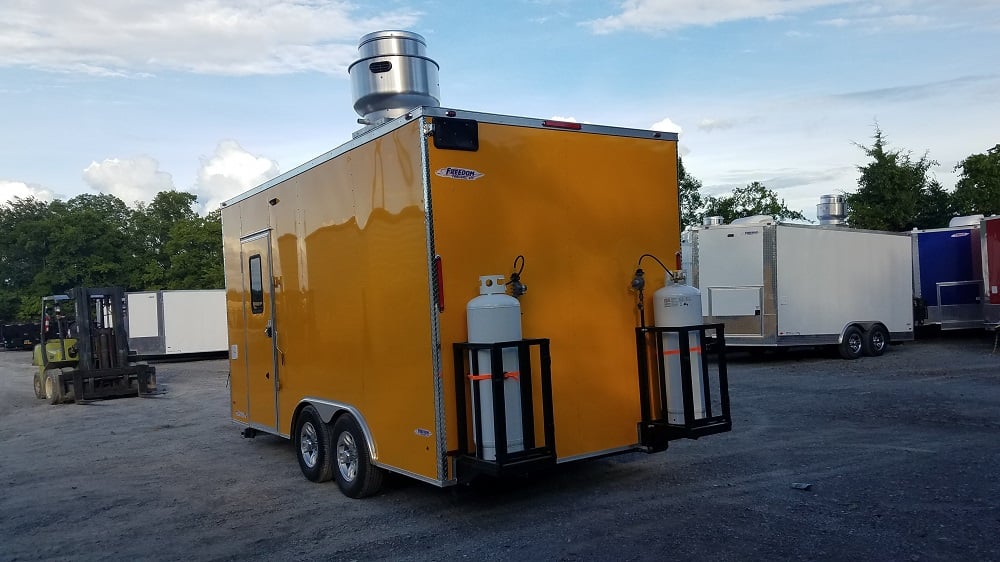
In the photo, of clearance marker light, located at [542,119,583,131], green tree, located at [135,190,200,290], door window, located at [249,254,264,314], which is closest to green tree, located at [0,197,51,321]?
green tree, located at [135,190,200,290]

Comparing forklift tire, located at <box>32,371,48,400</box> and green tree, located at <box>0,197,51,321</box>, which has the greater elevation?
green tree, located at <box>0,197,51,321</box>

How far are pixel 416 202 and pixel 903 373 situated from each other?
37.8ft

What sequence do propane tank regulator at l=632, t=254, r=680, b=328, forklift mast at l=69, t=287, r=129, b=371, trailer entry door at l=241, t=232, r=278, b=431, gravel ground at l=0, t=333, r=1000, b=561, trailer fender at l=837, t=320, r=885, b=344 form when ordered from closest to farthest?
1. gravel ground at l=0, t=333, r=1000, b=561
2. propane tank regulator at l=632, t=254, r=680, b=328
3. trailer entry door at l=241, t=232, r=278, b=431
4. forklift mast at l=69, t=287, r=129, b=371
5. trailer fender at l=837, t=320, r=885, b=344

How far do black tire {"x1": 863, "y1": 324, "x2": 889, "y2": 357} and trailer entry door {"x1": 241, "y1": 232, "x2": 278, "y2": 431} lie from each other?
13.3 metres

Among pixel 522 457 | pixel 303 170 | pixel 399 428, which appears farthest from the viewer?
pixel 303 170

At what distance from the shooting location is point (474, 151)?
5.58m

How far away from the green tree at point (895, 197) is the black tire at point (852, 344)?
11952mm

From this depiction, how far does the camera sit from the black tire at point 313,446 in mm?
7012

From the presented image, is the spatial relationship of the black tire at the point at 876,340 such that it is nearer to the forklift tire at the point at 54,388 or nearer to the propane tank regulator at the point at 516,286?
the propane tank regulator at the point at 516,286

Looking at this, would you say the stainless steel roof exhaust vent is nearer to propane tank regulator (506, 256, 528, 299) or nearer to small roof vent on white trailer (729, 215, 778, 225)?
propane tank regulator (506, 256, 528, 299)

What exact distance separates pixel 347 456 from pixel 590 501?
2.13 m

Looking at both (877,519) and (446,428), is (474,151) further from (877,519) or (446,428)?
(877,519)

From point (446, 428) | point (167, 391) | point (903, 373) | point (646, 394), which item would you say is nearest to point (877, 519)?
point (646, 394)

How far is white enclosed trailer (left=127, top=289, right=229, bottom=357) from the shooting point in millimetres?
26656
